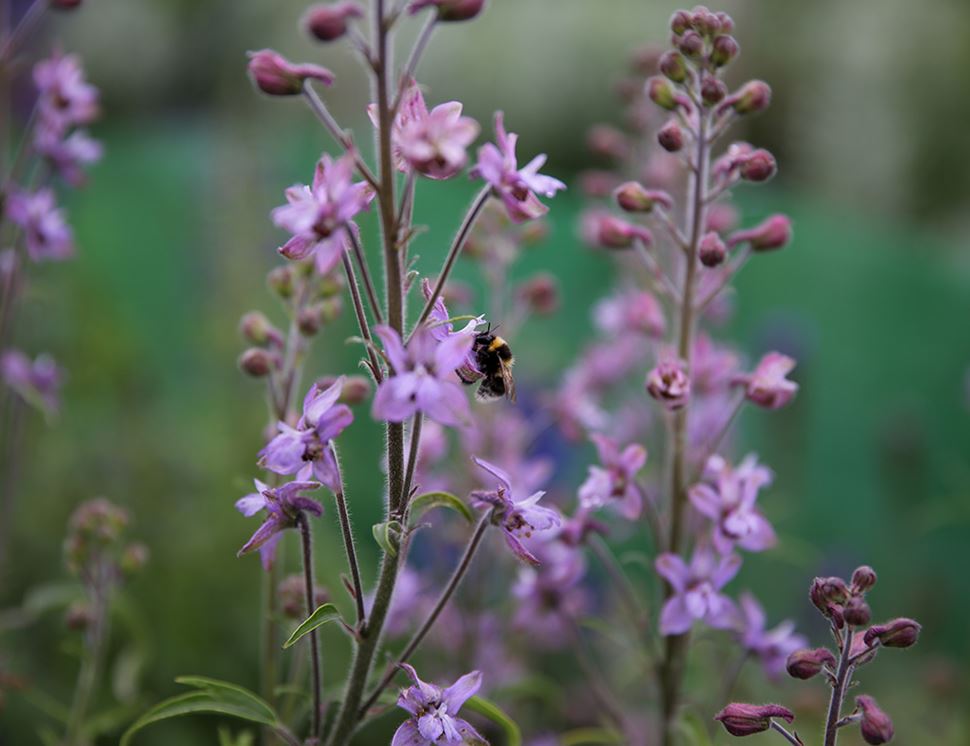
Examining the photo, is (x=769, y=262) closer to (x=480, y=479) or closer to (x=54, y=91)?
(x=480, y=479)

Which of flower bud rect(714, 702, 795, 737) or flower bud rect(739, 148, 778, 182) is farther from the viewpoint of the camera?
flower bud rect(739, 148, 778, 182)

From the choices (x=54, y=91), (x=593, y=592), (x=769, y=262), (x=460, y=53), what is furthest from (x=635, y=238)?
(x=460, y=53)

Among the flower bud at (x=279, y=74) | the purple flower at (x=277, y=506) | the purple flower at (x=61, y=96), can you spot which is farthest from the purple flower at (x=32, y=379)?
the flower bud at (x=279, y=74)

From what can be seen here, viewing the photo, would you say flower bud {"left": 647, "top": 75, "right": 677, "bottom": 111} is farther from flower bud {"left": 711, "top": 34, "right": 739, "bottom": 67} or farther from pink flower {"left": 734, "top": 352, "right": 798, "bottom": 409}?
pink flower {"left": 734, "top": 352, "right": 798, "bottom": 409}

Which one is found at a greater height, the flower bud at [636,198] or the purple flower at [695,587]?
the flower bud at [636,198]

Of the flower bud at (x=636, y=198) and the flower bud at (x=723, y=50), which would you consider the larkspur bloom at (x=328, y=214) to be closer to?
the flower bud at (x=636, y=198)

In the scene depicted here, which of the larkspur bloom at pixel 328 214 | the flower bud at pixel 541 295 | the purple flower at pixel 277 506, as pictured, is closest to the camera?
the larkspur bloom at pixel 328 214

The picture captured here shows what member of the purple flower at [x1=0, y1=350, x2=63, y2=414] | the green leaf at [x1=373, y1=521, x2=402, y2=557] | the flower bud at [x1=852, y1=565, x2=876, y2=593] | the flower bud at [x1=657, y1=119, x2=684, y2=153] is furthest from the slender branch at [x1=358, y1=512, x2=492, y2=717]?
the purple flower at [x1=0, y1=350, x2=63, y2=414]

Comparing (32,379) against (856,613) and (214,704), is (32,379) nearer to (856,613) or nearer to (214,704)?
(214,704)
